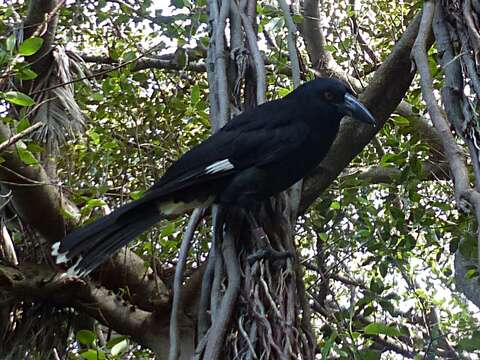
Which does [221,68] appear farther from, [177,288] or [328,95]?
[177,288]

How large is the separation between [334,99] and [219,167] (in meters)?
0.43

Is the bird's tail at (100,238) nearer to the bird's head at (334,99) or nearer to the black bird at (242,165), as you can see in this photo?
the black bird at (242,165)

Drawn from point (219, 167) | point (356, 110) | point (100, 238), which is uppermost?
point (356, 110)

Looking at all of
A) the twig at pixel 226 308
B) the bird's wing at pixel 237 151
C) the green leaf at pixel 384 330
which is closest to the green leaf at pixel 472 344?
the green leaf at pixel 384 330

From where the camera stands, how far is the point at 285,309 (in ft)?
5.74

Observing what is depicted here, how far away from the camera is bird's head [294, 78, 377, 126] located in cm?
221

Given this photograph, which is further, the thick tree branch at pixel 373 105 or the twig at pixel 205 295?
the thick tree branch at pixel 373 105

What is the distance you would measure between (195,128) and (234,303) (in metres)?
2.08

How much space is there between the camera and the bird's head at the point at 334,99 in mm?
2205

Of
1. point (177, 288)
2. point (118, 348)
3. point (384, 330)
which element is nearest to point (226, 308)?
point (177, 288)

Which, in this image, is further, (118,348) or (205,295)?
(118,348)

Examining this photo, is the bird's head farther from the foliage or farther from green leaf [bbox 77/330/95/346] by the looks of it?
green leaf [bbox 77/330/95/346]

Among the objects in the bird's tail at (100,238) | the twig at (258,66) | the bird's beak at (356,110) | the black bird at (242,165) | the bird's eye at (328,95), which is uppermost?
the twig at (258,66)

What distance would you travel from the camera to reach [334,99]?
2246 millimetres
